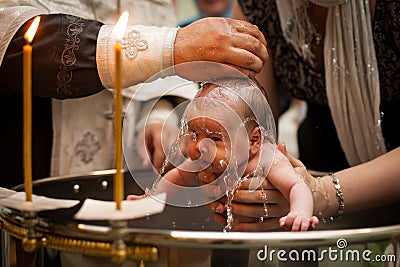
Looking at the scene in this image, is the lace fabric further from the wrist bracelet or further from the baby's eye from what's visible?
the baby's eye

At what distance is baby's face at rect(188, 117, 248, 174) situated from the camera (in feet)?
2.39

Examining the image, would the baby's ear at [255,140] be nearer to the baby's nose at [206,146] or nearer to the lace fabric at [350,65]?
the baby's nose at [206,146]

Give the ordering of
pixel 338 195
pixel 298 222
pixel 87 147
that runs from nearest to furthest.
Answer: pixel 298 222 → pixel 338 195 → pixel 87 147

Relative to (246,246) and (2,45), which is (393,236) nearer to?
(246,246)

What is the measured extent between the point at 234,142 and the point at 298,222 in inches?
4.8

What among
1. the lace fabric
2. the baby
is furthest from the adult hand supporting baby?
A: the lace fabric

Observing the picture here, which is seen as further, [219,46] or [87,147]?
[87,147]

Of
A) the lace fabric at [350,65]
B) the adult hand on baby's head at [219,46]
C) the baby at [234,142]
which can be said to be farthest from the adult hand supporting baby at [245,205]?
the lace fabric at [350,65]

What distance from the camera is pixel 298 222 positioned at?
2.18 ft

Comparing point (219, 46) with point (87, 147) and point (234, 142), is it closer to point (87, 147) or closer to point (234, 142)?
point (234, 142)

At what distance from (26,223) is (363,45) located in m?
0.61

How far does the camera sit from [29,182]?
1.76 feet

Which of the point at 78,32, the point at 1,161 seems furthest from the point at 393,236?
the point at 1,161

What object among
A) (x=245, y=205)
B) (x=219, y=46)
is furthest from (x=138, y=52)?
(x=245, y=205)
